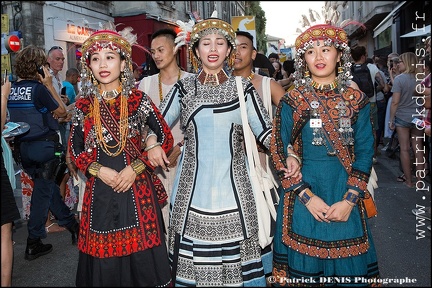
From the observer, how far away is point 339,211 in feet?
8.44

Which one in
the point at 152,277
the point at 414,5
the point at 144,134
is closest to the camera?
the point at 152,277

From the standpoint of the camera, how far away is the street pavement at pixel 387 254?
374cm

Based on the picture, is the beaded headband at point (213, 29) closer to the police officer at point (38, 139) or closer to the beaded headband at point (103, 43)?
the beaded headband at point (103, 43)

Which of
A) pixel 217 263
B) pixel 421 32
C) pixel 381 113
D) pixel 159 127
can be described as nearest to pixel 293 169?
pixel 217 263

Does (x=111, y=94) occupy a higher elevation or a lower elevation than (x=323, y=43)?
lower

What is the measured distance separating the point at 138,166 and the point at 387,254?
2.80m

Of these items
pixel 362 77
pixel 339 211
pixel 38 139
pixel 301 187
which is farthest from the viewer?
pixel 362 77

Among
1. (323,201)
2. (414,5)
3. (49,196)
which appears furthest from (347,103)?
(414,5)

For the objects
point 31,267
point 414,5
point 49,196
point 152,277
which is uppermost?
point 414,5

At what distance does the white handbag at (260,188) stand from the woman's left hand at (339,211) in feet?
1.70

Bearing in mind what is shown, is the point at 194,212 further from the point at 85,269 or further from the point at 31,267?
the point at 31,267

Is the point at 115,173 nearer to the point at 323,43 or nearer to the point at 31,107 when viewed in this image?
the point at 323,43

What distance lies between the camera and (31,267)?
430 centimetres

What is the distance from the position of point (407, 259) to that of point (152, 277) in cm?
256
